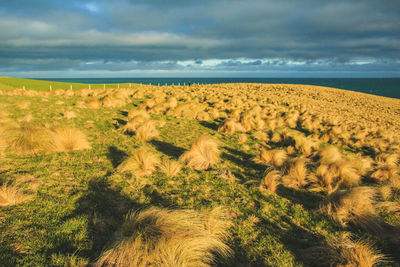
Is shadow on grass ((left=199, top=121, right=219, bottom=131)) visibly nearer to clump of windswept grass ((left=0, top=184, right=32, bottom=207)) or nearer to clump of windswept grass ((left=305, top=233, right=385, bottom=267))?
clump of windswept grass ((left=305, top=233, right=385, bottom=267))

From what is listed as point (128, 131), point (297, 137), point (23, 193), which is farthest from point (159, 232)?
point (297, 137)

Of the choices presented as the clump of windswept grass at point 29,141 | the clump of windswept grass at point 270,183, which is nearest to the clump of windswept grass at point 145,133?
the clump of windswept grass at point 29,141

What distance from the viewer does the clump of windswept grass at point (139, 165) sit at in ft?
15.1

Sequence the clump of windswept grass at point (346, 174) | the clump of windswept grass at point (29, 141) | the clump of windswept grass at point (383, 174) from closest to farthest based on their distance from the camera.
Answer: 1. the clump of windswept grass at point (29, 141)
2. the clump of windswept grass at point (346, 174)
3. the clump of windswept grass at point (383, 174)

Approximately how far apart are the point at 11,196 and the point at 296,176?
19.9 feet

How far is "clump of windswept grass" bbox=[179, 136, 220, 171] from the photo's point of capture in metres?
5.42

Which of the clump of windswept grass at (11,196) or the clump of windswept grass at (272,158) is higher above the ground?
the clump of windswept grass at (11,196)

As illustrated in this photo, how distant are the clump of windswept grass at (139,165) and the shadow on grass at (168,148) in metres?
1.19

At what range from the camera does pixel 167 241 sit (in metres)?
2.45

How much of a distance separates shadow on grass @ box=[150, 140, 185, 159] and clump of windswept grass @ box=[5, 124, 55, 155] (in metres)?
3.01

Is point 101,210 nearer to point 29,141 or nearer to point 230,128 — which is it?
point 29,141

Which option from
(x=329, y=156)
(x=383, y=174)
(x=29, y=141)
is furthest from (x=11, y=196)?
(x=383, y=174)

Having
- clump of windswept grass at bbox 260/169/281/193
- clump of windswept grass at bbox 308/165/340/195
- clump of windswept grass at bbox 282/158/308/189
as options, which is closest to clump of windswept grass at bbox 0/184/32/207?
clump of windswept grass at bbox 260/169/281/193

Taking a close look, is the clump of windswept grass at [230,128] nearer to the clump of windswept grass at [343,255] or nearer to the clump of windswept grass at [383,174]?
the clump of windswept grass at [383,174]
